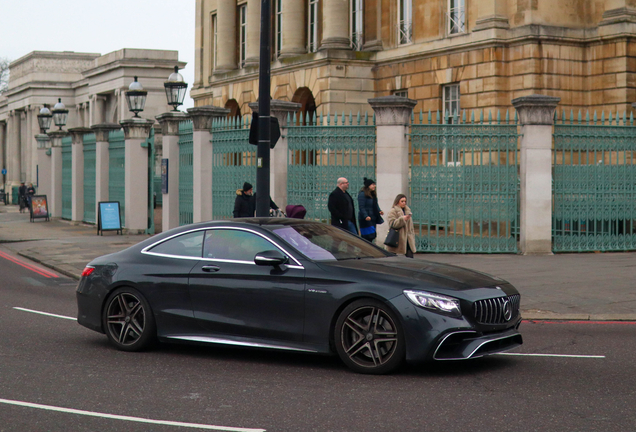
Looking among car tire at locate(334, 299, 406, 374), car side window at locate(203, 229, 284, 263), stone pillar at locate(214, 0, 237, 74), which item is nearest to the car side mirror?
car side window at locate(203, 229, 284, 263)

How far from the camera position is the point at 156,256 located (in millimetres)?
8828

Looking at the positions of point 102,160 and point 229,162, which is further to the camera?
point 102,160

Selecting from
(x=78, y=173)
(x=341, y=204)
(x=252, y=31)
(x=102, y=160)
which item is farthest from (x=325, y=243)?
(x=252, y=31)

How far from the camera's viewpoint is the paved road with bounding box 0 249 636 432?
19.6ft

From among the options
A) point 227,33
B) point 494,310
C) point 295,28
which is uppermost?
point 227,33

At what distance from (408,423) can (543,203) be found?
42.7ft

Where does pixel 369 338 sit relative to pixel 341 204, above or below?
below

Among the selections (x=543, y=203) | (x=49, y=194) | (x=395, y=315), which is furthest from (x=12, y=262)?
(x=49, y=194)

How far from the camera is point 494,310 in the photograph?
758 centimetres

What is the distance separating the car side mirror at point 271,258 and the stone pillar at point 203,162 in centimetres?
1431

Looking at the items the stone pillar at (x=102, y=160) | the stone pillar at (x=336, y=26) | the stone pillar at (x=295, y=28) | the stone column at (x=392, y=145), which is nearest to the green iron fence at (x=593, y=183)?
the stone column at (x=392, y=145)

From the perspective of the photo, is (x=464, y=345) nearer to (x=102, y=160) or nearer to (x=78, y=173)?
(x=102, y=160)

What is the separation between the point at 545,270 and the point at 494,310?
328 inches

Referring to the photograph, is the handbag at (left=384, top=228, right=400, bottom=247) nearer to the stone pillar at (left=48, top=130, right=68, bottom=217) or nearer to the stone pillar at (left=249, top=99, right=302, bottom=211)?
the stone pillar at (left=249, top=99, right=302, bottom=211)
